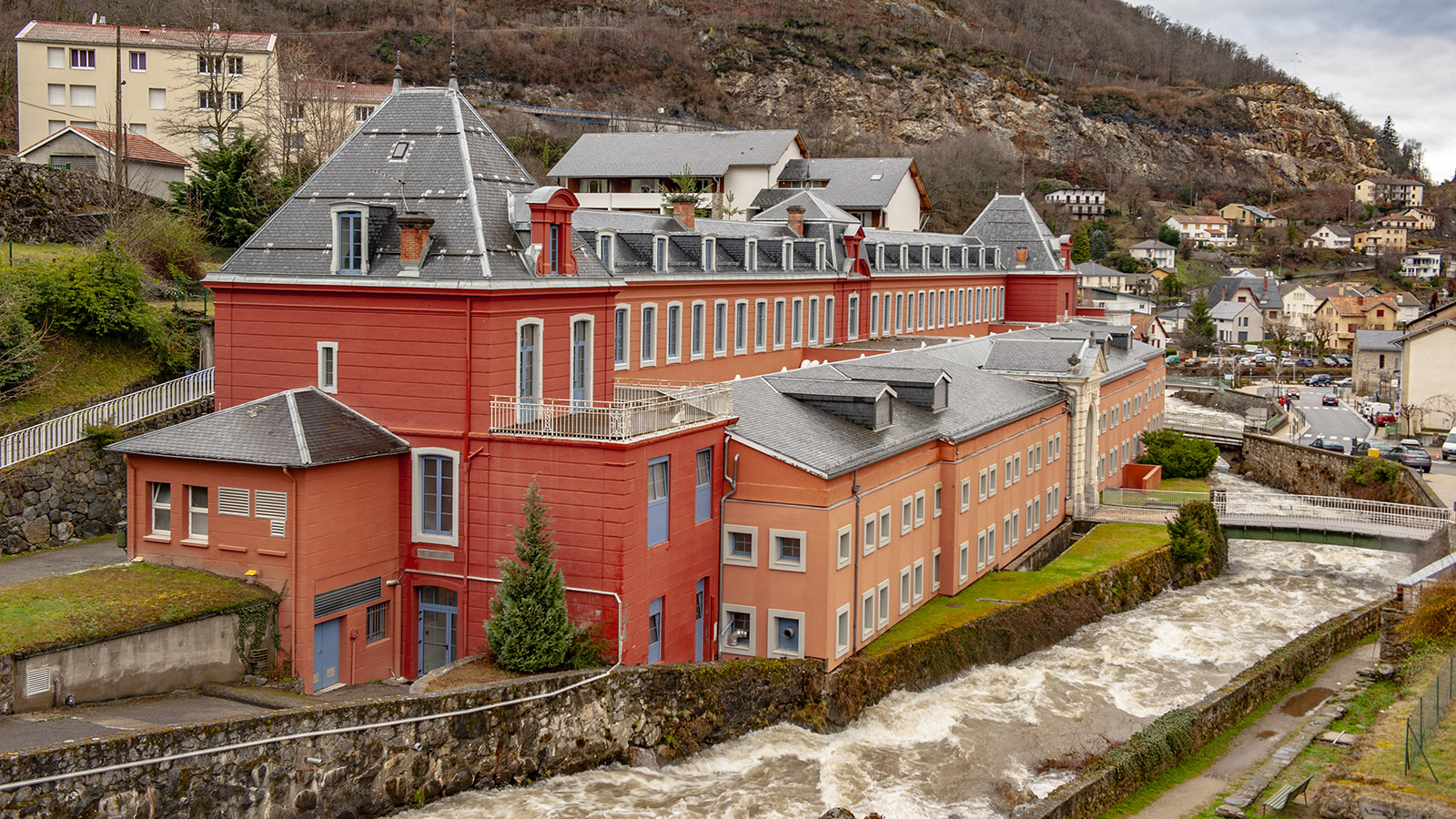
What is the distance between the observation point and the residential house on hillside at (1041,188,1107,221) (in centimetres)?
15012

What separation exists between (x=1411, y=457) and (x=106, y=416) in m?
50.5

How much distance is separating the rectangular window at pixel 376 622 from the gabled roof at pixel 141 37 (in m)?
33.4

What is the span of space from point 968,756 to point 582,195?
5143 centimetres

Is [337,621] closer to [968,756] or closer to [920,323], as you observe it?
[968,756]

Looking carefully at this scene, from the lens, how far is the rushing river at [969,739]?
69.5ft

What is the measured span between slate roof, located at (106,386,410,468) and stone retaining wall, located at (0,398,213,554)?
3.07 m

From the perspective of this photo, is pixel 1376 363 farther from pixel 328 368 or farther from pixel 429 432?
pixel 328 368

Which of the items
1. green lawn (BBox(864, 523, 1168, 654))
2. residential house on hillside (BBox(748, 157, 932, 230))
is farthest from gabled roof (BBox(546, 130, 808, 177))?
green lawn (BBox(864, 523, 1168, 654))

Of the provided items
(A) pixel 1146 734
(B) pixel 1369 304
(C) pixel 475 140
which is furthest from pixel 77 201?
→ (B) pixel 1369 304

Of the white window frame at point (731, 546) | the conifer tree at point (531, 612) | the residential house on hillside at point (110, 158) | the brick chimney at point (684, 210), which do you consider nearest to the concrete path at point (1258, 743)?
the white window frame at point (731, 546)

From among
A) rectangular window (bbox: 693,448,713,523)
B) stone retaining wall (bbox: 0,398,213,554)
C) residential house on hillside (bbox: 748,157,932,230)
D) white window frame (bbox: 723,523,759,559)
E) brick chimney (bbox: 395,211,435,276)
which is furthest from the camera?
residential house on hillside (bbox: 748,157,932,230)

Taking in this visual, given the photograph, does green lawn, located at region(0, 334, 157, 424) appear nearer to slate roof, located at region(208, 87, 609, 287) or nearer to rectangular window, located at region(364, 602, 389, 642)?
slate roof, located at region(208, 87, 609, 287)

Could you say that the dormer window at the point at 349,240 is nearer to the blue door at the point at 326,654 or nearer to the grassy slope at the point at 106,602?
the grassy slope at the point at 106,602

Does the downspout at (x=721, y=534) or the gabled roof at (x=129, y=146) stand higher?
the gabled roof at (x=129, y=146)
